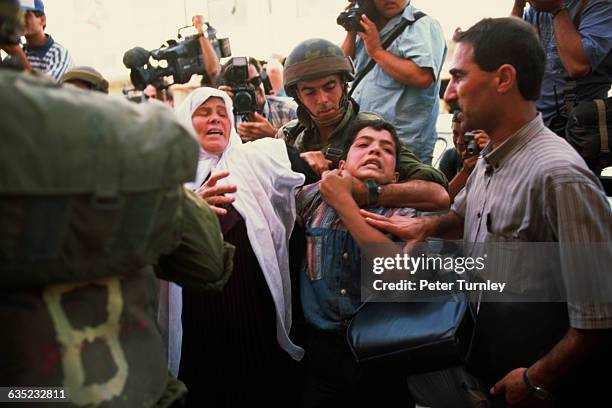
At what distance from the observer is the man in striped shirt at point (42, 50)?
359 centimetres

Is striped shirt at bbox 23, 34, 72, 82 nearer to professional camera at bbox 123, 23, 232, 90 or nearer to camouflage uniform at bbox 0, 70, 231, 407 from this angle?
professional camera at bbox 123, 23, 232, 90

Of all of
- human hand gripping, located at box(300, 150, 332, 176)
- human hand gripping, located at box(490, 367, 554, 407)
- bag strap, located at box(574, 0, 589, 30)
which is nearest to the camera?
human hand gripping, located at box(490, 367, 554, 407)

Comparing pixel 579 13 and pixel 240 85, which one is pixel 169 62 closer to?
pixel 240 85

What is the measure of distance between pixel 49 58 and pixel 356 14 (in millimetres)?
1950

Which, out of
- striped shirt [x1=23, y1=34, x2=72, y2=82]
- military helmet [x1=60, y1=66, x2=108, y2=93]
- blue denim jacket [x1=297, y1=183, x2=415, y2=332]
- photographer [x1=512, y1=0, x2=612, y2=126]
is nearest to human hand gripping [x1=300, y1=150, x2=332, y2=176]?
blue denim jacket [x1=297, y1=183, x2=415, y2=332]

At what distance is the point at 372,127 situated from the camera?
2.46m

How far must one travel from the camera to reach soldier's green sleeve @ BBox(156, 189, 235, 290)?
50.7 inches

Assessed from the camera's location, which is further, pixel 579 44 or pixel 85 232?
pixel 579 44

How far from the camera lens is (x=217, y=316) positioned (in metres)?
2.25

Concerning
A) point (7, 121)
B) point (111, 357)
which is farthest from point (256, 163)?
point (7, 121)

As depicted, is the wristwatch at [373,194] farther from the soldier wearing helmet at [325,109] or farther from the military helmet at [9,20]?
the military helmet at [9,20]

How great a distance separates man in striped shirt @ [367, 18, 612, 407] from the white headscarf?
0.73 metres

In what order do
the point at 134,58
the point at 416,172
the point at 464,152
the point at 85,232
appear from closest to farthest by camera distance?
the point at 85,232 < the point at 416,172 < the point at 464,152 < the point at 134,58

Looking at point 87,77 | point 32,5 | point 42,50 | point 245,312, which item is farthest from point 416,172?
point 42,50
